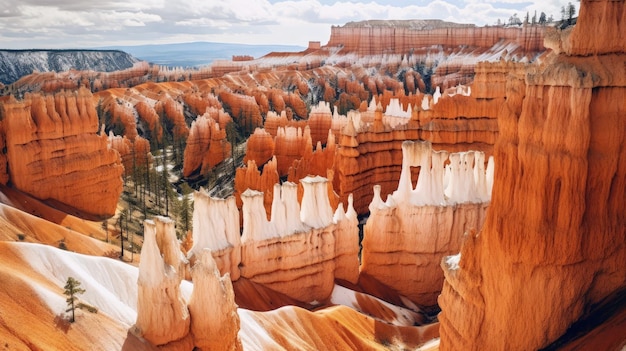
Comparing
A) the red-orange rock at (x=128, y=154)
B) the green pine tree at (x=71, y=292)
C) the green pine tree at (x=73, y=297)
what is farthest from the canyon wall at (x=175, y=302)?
the red-orange rock at (x=128, y=154)

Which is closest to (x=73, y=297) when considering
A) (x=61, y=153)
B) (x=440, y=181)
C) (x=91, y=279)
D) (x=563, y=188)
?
(x=91, y=279)

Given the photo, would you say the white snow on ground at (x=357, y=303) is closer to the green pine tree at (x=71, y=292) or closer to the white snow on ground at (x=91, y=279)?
the white snow on ground at (x=91, y=279)

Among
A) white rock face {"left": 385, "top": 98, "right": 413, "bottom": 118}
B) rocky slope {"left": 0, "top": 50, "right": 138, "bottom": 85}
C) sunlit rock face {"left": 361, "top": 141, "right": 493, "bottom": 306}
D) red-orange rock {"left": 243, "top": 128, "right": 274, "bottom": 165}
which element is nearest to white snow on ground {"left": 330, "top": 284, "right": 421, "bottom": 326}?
sunlit rock face {"left": 361, "top": 141, "right": 493, "bottom": 306}

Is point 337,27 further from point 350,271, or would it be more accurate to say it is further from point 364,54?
point 350,271

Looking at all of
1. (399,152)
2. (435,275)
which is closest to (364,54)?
(399,152)

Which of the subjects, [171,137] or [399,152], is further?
[171,137]

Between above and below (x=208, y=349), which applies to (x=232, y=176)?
below
